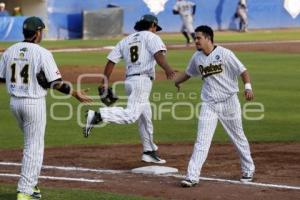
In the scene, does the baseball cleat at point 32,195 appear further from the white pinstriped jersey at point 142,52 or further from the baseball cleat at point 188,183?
the white pinstriped jersey at point 142,52

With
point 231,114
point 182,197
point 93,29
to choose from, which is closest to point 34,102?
point 182,197

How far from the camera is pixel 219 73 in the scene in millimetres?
9938

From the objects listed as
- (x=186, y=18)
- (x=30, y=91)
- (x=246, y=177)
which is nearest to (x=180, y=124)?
(x=246, y=177)

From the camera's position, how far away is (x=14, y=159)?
11867 mm

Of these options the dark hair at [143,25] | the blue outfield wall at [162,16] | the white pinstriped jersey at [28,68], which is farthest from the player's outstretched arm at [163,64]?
the blue outfield wall at [162,16]

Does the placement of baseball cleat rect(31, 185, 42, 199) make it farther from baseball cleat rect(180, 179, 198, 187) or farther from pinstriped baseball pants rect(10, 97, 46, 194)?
baseball cleat rect(180, 179, 198, 187)

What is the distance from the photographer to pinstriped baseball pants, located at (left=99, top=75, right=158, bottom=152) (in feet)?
35.2

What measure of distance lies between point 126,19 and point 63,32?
14.2 feet

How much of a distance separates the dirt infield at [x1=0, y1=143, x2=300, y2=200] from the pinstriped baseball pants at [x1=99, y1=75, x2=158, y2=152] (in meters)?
0.47

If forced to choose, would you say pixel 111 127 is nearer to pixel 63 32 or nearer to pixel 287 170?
pixel 287 170

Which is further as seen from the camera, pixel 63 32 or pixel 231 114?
pixel 63 32

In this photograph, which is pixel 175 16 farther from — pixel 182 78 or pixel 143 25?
pixel 182 78

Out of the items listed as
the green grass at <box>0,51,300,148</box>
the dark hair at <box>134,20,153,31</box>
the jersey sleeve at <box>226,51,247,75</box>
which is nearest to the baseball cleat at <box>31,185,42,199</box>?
the jersey sleeve at <box>226,51,247,75</box>

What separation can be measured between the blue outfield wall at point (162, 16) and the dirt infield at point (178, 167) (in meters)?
27.9
